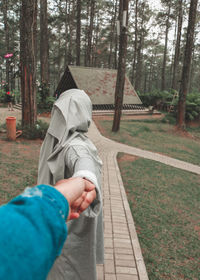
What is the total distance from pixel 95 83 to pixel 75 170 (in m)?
18.2

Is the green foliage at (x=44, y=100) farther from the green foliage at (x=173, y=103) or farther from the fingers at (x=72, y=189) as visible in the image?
the fingers at (x=72, y=189)

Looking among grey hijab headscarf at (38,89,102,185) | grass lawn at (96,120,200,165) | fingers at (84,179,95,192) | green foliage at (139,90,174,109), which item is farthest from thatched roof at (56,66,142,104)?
fingers at (84,179,95,192)

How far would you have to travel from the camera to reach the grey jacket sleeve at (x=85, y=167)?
119 centimetres

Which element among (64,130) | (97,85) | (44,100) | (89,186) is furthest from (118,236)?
(97,85)

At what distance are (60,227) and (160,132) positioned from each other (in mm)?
14309

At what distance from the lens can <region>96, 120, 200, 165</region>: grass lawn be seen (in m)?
10.2

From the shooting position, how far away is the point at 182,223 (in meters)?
4.58

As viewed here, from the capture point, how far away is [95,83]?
1886cm

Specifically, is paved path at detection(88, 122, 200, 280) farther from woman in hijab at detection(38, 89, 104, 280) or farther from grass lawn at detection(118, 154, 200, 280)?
woman in hijab at detection(38, 89, 104, 280)

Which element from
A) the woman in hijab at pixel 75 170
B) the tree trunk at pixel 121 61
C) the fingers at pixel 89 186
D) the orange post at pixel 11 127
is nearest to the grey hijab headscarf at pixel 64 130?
the woman in hijab at pixel 75 170

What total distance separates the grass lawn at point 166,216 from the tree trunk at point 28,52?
15.2 feet

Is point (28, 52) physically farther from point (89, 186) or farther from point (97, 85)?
point (97, 85)

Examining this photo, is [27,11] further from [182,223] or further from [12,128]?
[182,223]

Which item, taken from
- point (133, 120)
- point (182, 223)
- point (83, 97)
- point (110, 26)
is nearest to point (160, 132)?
point (133, 120)
